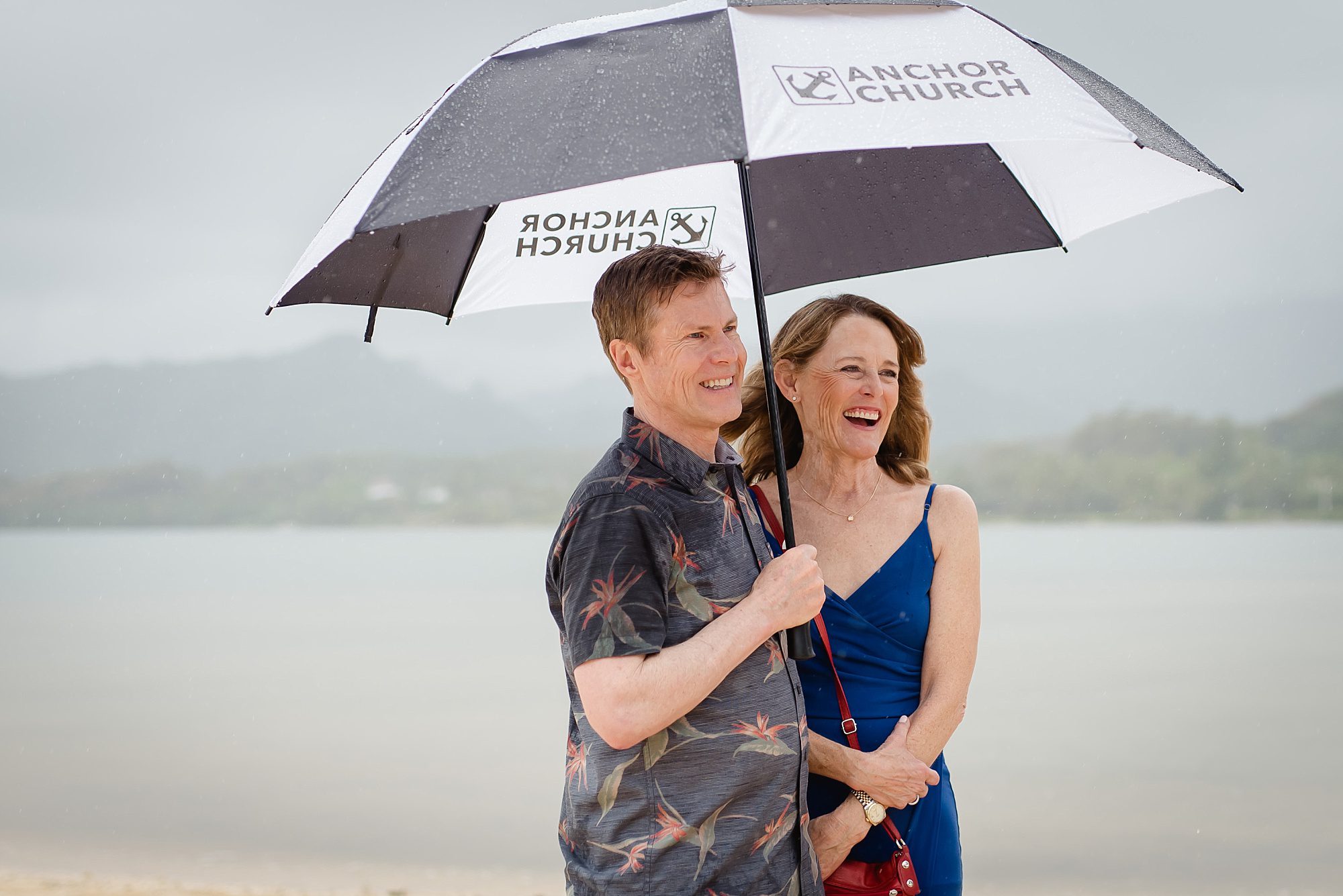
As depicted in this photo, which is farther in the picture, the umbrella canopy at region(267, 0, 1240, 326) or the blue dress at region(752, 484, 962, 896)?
the blue dress at region(752, 484, 962, 896)

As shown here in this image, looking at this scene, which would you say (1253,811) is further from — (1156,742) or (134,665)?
(134,665)

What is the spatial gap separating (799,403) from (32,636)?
4622cm

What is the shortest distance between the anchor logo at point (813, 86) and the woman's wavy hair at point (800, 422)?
29.5 inches

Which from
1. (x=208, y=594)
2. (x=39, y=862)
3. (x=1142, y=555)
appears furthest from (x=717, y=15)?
(x=1142, y=555)

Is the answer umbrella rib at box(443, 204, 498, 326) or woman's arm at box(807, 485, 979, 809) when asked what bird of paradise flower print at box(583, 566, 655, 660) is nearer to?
woman's arm at box(807, 485, 979, 809)

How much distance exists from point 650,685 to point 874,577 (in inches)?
29.7

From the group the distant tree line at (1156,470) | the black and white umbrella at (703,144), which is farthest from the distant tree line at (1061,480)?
the black and white umbrella at (703,144)

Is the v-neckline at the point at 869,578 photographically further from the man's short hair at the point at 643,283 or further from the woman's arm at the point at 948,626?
the man's short hair at the point at 643,283

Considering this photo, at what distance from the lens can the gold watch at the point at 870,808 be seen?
202 centimetres

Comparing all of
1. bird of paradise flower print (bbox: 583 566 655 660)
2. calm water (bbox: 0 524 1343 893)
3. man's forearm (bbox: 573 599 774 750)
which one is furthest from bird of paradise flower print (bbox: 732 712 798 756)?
calm water (bbox: 0 524 1343 893)

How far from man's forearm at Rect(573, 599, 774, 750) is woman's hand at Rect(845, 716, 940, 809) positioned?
519 millimetres

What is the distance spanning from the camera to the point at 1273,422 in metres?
94.3

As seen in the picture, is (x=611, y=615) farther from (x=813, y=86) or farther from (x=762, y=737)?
(x=813, y=86)

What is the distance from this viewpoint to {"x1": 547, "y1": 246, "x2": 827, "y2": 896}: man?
159 cm
